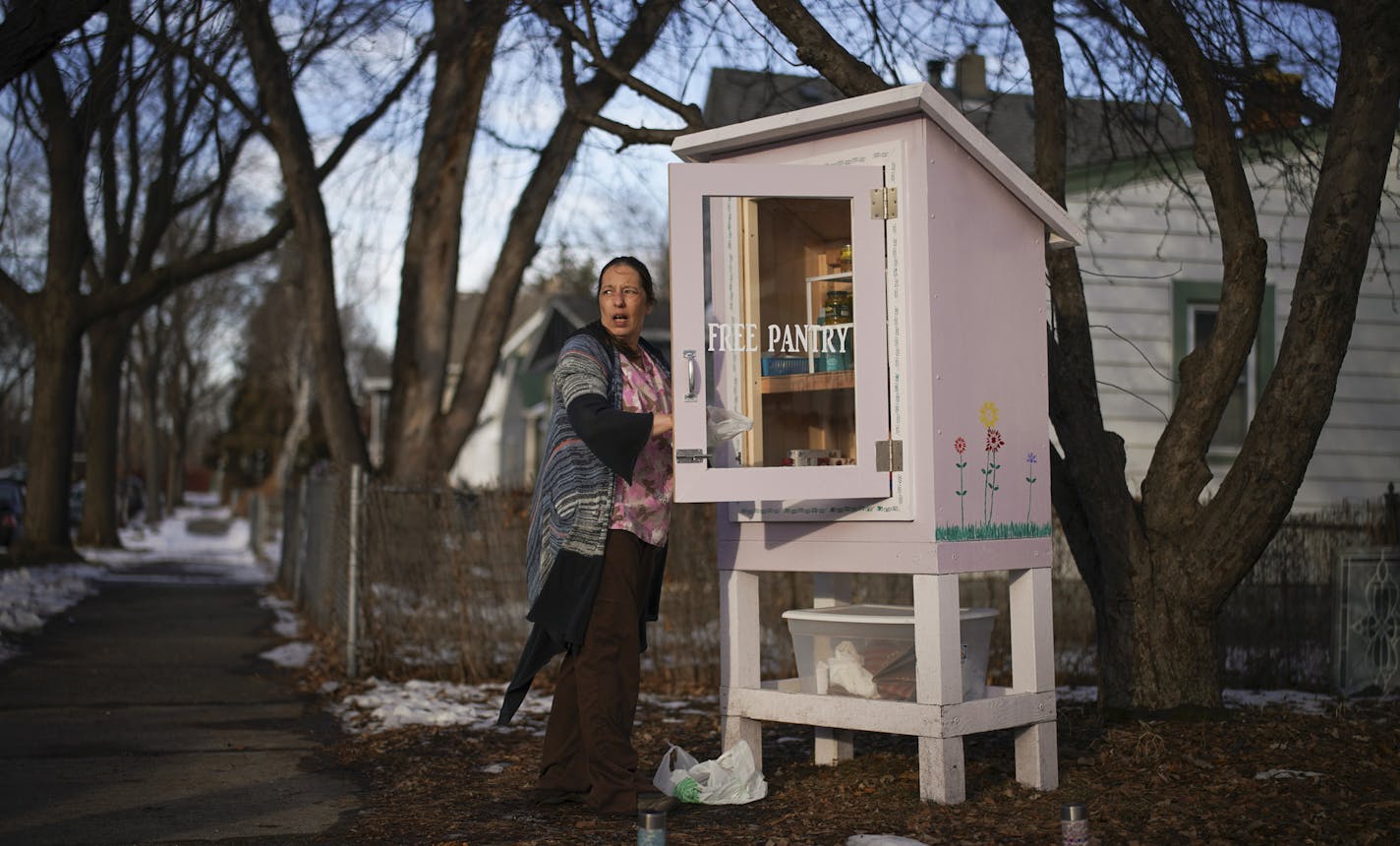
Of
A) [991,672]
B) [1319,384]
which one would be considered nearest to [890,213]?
[1319,384]

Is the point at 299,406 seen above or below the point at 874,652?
above

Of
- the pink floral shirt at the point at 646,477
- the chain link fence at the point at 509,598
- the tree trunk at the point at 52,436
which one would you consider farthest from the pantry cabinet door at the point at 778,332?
the tree trunk at the point at 52,436

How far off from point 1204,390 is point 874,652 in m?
2.19

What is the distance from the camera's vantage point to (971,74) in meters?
11.6

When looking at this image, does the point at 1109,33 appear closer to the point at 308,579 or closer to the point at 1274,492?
the point at 1274,492

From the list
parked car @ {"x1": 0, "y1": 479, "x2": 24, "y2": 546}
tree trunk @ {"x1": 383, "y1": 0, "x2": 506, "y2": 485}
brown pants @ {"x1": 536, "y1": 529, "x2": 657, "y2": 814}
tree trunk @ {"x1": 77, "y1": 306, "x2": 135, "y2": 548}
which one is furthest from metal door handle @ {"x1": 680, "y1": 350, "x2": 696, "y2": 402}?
parked car @ {"x1": 0, "y1": 479, "x2": 24, "y2": 546}

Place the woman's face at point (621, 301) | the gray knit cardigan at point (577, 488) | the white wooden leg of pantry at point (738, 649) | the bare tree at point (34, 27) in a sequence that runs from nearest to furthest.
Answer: the gray knit cardigan at point (577, 488) → the woman's face at point (621, 301) → the white wooden leg of pantry at point (738, 649) → the bare tree at point (34, 27)

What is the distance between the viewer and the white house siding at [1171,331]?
13.0 metres

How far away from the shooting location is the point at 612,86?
1200 cm

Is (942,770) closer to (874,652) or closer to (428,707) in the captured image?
(874,652)

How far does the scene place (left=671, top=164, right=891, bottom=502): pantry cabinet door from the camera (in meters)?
5.02

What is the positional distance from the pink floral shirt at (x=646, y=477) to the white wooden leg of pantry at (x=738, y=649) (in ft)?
1.76

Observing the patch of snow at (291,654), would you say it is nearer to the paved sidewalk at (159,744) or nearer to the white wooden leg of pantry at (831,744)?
the paved sidewalk at (159,744)

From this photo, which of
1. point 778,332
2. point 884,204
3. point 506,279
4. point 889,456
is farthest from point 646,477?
point 506,279
